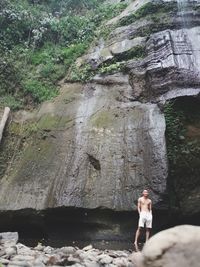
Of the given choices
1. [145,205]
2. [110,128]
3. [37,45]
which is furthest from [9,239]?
[37,45]

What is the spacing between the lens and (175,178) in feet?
40.9

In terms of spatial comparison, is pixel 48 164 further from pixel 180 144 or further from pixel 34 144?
pixel 180 144

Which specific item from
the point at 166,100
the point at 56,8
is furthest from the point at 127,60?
the point at 56,8

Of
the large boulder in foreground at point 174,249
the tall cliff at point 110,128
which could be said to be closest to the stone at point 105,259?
the tall cliff at point 110,128

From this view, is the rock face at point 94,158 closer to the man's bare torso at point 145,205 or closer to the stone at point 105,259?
the man's bare torso at point 145,205

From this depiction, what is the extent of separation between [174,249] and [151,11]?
14.0 meters

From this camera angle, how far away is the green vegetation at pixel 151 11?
16828 mm

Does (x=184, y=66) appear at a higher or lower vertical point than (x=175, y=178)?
higher

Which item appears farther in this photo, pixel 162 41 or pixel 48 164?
pixel 162 41

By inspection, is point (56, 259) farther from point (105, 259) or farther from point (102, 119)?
point (102, 119)

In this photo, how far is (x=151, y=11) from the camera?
1708cm

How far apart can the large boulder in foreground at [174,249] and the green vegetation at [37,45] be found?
10921 millimetres

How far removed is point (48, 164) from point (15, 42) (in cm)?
784

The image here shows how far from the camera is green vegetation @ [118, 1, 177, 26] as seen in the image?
55.2ft
